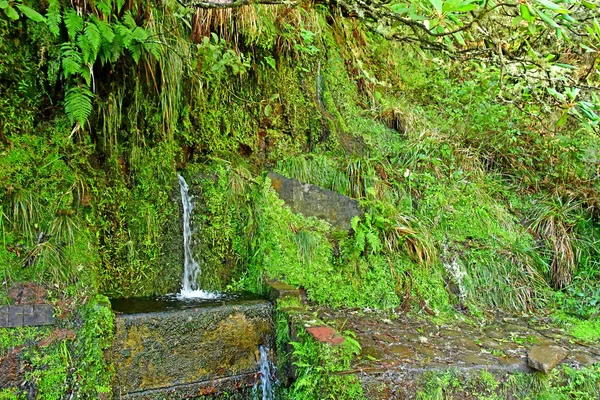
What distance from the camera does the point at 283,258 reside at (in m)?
3.79

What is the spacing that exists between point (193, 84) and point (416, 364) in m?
3.24

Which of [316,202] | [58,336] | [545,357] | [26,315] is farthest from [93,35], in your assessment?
[545,357]

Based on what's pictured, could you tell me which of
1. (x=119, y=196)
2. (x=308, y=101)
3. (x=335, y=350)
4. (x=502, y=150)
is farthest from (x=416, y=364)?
(x=502, y=150)

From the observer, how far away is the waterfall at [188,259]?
3877 mm

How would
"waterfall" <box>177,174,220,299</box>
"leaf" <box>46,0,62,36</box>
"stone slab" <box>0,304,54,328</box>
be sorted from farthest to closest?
"waterfall" <box>177,174,220,299</box> < "leaf" <box>46,0,62,36</box> < "stone slab" <box>0,304,54,328</box>

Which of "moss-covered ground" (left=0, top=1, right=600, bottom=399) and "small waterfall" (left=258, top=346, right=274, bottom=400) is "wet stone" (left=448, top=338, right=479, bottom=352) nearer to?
"moss-covered ground" (left=0, top=1, right=600, bottom=399)

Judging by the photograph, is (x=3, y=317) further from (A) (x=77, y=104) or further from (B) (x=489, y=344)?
(B) (x=489, y=344)

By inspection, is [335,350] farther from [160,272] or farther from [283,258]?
[160,272]

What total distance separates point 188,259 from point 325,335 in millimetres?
1728

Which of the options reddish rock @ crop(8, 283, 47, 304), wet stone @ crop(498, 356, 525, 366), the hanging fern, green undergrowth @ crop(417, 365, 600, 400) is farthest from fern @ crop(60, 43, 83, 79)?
wet stone @ crop(498, 356, 525, 366)

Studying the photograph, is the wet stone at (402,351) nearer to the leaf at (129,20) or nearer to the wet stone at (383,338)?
the wet stone at (383,338)

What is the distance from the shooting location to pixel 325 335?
9.21ft

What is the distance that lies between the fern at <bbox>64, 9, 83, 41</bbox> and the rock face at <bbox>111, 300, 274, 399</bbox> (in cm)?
191

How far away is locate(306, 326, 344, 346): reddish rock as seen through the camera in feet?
8.93
